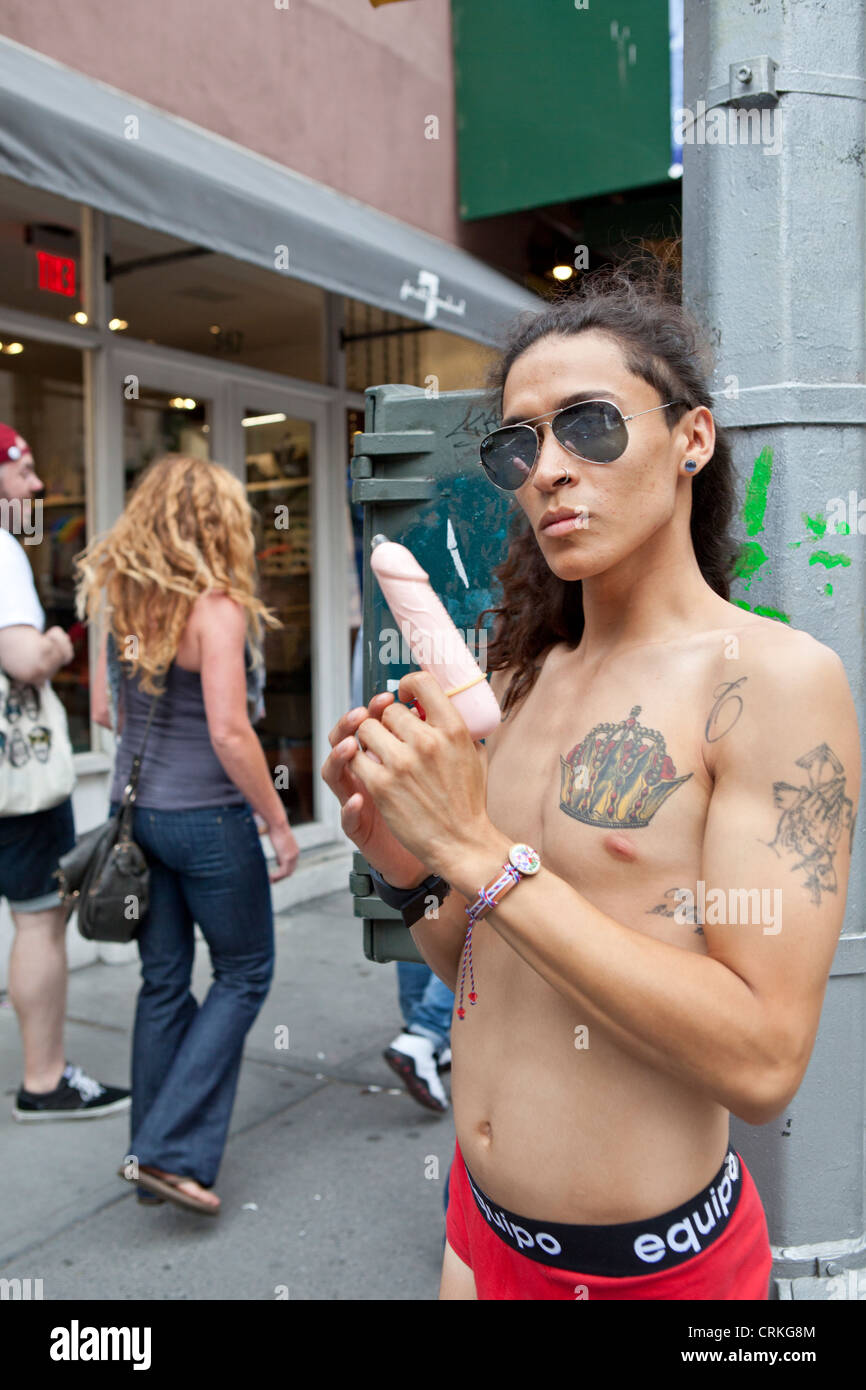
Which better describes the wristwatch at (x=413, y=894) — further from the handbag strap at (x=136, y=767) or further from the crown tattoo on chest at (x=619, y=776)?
the handbag strap at (x=136, y=767)

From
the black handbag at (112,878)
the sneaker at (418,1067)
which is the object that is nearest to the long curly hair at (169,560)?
the black handbag at (112,878)

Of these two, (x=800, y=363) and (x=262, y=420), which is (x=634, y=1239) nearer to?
(x=800, y=363)

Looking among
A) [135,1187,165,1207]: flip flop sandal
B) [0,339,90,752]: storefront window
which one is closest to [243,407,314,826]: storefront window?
[0,339,90,752]: storefront window

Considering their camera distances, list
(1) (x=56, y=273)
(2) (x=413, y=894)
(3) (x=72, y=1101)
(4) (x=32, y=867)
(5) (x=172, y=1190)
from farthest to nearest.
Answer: (1) (x=56, y=273)
(3) (x=72, y=1101)
(4) (x=32, y=867)
(5) (x=172, y=1190)
(2) (x=413, y=894)

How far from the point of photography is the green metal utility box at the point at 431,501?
7.57 ft

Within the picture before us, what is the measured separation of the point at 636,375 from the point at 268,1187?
2963 mm

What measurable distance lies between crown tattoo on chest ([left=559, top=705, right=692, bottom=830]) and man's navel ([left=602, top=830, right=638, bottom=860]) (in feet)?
0.05

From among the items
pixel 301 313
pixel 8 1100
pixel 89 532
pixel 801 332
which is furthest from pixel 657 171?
pixel 8 1100

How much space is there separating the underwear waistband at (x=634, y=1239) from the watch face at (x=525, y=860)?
0.49 m

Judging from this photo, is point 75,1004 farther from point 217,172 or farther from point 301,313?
point 301,313

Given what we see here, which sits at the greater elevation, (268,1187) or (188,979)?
(188,979)

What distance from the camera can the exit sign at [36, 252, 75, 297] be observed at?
538 centimetres

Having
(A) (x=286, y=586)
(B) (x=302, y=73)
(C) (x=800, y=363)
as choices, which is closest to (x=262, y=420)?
(A) (x=286, y=586)

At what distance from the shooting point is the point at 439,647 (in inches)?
56.3
